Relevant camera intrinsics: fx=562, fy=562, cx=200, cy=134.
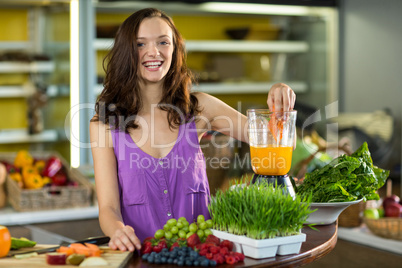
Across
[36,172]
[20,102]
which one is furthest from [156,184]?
[20,102]

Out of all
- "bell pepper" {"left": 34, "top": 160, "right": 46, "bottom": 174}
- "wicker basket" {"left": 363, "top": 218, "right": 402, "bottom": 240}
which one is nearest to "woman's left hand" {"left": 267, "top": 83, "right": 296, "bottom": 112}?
"wicker basket" {"left": 363, "top": 218, "right": 402, "bottom": 240}

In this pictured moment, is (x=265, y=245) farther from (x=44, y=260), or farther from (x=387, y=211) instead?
(x=387, y=211)

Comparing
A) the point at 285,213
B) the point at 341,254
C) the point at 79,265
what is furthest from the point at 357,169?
the point at 341,254

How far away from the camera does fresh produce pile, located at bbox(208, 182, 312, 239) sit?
124cm

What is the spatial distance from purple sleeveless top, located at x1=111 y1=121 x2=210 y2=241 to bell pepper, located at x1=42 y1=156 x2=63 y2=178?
1500 millimetres

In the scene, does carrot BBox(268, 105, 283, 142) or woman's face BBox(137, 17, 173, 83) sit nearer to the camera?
carrot BBox(268, 105, 283, 142)

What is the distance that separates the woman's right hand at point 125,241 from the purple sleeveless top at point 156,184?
473 millimetres

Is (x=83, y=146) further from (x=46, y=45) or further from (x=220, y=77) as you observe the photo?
(x=220, y=77)

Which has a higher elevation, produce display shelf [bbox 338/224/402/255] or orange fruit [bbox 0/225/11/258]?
orange fruit [bbox 0/225/11/258]

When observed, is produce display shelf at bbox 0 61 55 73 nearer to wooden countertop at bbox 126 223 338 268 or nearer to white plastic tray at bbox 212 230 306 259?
wooden countertop at bbox 126 223 338 268

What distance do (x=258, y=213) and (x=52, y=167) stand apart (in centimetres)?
223

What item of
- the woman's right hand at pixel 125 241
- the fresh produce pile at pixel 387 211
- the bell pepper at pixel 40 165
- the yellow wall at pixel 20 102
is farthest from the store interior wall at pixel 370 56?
the woman's right hand at pixel 125 241

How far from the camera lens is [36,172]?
10.5ft

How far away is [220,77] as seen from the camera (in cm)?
538
